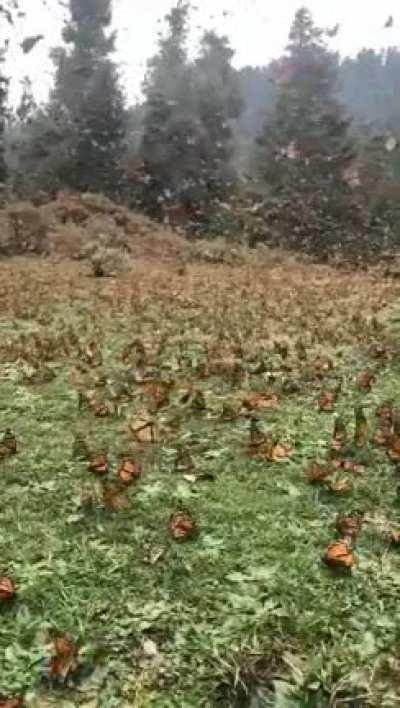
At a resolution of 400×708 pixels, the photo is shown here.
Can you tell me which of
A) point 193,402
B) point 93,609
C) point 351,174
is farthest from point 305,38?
point 93,609

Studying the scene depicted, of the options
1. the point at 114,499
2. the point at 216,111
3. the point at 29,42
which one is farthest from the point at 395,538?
the point at 216,111

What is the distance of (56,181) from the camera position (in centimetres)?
3375

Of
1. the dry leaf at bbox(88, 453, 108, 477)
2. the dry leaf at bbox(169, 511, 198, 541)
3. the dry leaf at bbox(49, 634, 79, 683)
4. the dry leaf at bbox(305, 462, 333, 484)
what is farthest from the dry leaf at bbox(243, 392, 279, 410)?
the dry leaf at bbox(49, 634, 79, 683)

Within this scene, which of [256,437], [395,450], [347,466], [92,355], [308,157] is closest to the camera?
[347,466]

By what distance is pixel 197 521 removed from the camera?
205 inches

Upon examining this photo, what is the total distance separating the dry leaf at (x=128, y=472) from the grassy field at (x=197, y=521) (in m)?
0.02

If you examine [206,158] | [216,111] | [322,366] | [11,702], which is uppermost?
[216,111]

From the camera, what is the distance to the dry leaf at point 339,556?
4773 mm

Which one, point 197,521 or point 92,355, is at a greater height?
point 92,355

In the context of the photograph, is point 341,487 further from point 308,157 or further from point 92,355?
point 308,157

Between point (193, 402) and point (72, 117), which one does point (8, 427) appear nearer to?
point (193, 402)

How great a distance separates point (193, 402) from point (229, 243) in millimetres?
21444

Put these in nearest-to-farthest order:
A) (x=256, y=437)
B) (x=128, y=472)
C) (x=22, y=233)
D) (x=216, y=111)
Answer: (x=128, y=472)
(x=256, y=437)
(x=22, y=233)
(x=216, y=111)

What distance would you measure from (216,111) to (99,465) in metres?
34.6
